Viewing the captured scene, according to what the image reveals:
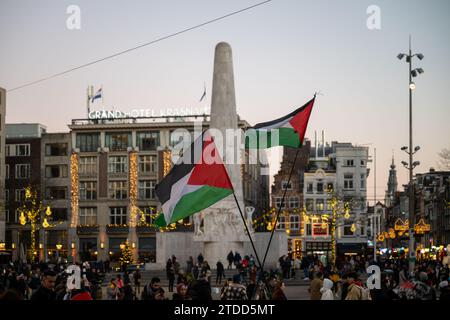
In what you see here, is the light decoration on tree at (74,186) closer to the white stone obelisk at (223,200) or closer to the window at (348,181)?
the window at (348,181)

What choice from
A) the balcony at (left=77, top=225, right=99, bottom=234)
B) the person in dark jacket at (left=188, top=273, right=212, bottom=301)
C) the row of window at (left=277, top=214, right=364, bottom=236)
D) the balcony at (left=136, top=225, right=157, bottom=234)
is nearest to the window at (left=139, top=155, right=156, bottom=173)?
the balcony at (left=136, top=225, right=157, bottom=234)

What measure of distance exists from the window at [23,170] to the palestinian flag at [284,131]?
74255 mm

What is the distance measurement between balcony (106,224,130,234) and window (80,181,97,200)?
149 inches

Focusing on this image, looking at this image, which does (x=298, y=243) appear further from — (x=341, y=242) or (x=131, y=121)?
(x=131, y=121)

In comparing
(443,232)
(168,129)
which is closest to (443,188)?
(443,232)

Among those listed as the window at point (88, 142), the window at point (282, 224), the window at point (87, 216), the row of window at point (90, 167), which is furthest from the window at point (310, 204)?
the window at point (88, 142)

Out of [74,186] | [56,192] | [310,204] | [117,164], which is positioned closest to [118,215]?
[117,164]

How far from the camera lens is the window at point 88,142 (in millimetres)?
95750

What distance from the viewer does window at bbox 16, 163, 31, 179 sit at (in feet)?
318

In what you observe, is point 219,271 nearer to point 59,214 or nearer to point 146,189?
point 146,189

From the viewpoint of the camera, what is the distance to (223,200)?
179ft

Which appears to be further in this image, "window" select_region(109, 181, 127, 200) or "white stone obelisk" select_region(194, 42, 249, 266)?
"window" select_region(109, 181, 127, 200)

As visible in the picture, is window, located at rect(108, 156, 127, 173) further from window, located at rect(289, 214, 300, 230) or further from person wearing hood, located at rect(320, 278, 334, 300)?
person wearing hood, located at rect(320, 278, 334, 300)
